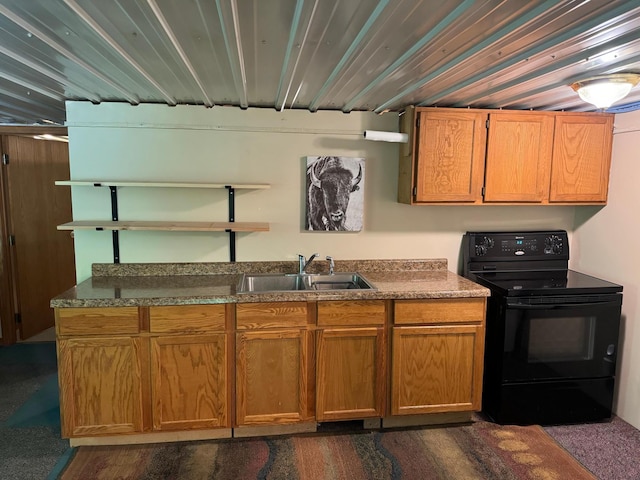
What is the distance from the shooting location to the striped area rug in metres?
2.26

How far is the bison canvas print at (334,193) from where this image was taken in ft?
9.75

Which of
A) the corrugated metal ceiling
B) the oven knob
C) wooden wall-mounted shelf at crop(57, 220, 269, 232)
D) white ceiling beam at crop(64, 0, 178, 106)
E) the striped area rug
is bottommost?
the striped area rug

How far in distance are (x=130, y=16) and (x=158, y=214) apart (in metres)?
1.61

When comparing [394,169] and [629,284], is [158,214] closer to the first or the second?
[394,169]

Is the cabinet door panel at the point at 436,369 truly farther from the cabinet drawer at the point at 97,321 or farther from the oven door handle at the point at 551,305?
the cabinet drawer at the point at 97,321

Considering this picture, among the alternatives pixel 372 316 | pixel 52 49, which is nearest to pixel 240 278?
pixel 372 316

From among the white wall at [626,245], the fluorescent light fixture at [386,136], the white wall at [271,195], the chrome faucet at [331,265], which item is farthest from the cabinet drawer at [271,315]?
the white wall at [626,245]

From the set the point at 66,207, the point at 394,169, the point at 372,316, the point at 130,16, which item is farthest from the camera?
the point at 66,207

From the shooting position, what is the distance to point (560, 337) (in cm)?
268

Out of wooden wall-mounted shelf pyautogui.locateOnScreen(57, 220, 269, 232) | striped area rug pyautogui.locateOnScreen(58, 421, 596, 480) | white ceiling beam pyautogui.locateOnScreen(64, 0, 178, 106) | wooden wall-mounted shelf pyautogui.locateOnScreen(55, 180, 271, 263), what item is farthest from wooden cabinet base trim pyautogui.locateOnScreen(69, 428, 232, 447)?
white ceiling beam pyautogui.locateOnScreen(64, 0, 178, 106)

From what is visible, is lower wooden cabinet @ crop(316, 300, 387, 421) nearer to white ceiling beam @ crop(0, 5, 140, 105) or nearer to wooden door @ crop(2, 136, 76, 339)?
white ceiling beam @ crop(0, 5, 140, 105)

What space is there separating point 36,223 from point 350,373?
3268 millimetres

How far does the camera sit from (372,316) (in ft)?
8.35

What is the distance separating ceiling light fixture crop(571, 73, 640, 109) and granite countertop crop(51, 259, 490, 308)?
117cm
